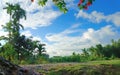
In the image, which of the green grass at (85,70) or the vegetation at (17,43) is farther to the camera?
the vegetation at (17,43)

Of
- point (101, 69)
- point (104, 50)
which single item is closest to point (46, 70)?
point (101, 69)

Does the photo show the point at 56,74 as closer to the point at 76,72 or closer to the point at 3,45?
the point at 76,72

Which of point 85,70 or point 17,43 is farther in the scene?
point 17,43

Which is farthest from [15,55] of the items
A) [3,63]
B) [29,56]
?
[3,63]

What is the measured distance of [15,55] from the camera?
39875 mm

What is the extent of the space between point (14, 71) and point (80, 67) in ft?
24.2

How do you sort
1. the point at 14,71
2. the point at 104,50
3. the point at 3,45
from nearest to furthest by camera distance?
the point at 14,71 → the point at 104,50 → the point at 3,45

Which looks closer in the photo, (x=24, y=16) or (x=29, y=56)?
(x=29, y=56)

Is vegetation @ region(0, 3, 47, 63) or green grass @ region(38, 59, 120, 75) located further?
vegetation @ region(0, 3, 47, 63)

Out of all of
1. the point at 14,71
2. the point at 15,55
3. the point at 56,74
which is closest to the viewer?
the point at 14,71

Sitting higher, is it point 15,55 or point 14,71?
point 15,55

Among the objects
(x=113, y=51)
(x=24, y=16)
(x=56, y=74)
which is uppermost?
(x=24, y=16)

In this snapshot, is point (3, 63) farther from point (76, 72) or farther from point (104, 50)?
point (104, 50)

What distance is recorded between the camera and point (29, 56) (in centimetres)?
4169
